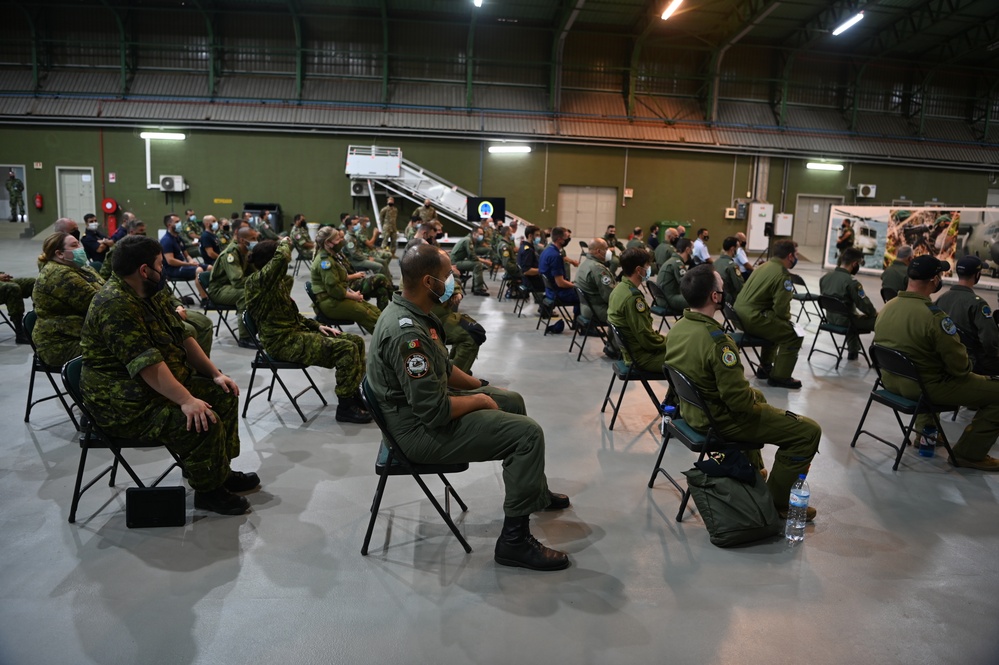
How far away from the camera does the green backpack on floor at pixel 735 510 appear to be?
3.15 m

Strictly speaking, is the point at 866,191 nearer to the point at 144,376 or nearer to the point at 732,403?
the point at 732,403

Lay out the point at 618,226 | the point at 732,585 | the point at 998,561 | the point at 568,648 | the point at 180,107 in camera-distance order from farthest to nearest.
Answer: the point at 618,226
the point at 180,107
the point at 998,561
the point at 732,585
the point at 568,648

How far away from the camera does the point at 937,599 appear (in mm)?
2779

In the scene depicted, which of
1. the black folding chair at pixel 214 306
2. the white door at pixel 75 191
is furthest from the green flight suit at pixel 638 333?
the white door at pixel 75 191

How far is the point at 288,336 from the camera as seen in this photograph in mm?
4711

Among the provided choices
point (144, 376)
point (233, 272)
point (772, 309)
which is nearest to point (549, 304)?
point (772, 309)

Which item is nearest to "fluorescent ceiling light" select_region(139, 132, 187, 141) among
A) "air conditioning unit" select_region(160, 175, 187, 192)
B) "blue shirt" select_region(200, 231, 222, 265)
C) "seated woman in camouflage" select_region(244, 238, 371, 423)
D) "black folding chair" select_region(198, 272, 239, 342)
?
"air conditioning unit" select_region(160, 175, 187, 192)

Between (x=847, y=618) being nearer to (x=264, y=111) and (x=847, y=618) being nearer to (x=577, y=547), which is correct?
(x=577, y=547)

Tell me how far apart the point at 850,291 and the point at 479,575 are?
18.3 feet

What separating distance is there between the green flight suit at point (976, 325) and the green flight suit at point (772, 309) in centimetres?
119

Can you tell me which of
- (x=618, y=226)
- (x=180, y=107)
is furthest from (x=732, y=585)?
(x=180, y=107)

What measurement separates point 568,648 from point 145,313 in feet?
8.02

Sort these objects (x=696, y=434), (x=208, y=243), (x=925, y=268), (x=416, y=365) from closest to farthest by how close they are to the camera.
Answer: (x=416, y=365)
(x=696, y=434)
(x=925, y=268)
(x=208, y=243)

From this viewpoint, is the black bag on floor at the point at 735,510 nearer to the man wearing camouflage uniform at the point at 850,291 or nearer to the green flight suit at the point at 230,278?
the man wearing camouflage uniform at the point at 850,291
